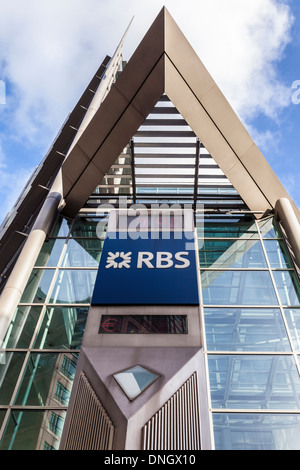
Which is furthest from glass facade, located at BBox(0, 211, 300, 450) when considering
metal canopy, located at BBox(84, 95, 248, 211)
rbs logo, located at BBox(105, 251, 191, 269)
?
metal canopy, located at BBox(84, 95, 248, 211)

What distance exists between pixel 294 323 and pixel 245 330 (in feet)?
5.24

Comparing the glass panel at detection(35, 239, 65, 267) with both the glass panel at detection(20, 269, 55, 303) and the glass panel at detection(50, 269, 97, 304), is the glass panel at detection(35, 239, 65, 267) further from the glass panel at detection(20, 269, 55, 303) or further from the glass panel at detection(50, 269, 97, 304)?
the glass panel at detection(50, 269, 97, 304)

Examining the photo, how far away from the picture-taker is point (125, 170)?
1794cm

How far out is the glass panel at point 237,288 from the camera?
12992 millimetres

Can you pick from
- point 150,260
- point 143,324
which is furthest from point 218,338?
point 150,260

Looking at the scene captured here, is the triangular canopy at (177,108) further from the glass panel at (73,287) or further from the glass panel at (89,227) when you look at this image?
the glass panel at (73,287)

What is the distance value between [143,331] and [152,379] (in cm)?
168

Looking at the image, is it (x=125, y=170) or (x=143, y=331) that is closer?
(x=143, y=331)

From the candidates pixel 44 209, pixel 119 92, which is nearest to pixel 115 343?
pixel 44 209

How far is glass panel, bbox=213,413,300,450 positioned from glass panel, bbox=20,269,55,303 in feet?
22.4

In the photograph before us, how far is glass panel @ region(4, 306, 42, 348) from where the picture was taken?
11.6 meters
